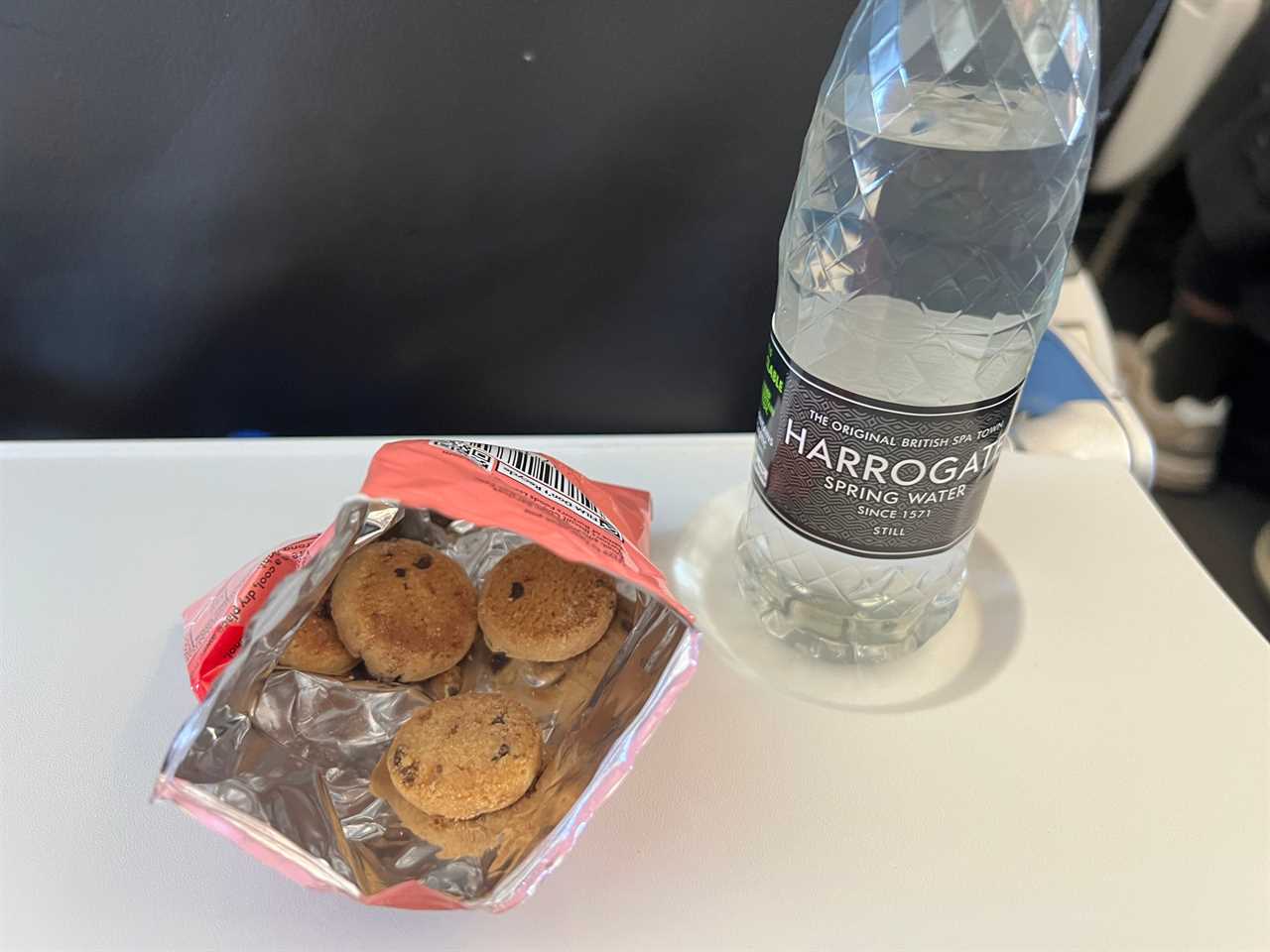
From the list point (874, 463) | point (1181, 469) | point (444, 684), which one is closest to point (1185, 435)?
point (1181, 469)

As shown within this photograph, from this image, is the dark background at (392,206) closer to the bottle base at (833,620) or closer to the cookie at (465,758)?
the bottle base at (833,620)

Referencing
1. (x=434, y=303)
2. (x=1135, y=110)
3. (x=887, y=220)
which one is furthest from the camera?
(x=1135, y=110)

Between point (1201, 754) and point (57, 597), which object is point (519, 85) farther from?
point (1201, 754)

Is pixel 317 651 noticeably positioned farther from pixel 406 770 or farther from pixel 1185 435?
pixel 1185 435

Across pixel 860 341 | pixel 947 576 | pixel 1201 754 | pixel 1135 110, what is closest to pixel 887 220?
pixel 860 341

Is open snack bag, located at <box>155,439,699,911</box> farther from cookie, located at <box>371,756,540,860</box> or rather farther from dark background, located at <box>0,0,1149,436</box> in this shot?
dark background, located at <box>0,0,1149,436</box>
